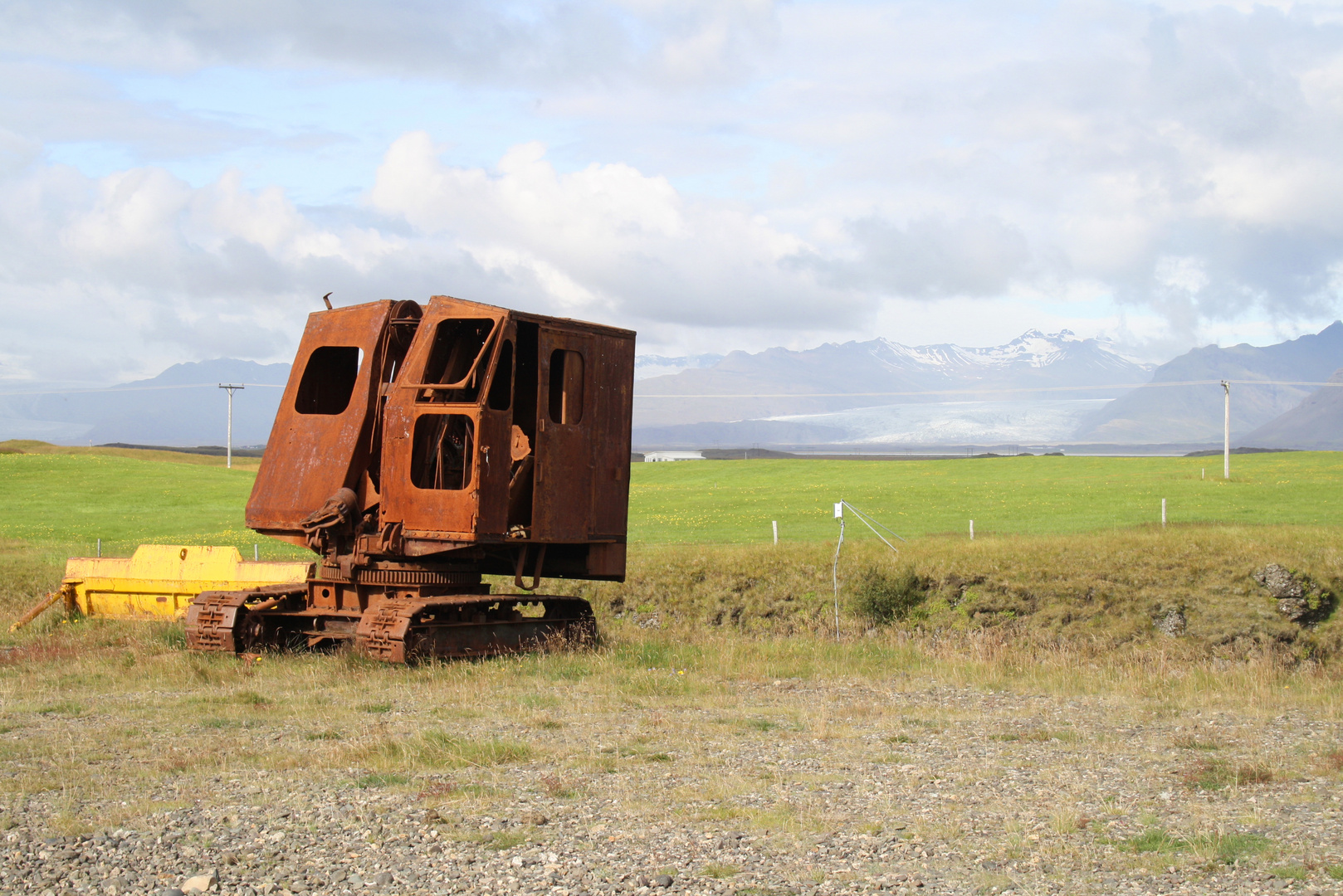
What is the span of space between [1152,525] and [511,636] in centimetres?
2190

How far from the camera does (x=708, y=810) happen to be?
22.5 feet

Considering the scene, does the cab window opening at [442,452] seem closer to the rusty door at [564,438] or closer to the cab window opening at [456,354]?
the cab window opening at [456,354]

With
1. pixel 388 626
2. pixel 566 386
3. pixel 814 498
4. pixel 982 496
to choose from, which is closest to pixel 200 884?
pixel 388 626

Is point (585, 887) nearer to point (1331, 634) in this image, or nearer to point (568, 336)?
point (568, 336)

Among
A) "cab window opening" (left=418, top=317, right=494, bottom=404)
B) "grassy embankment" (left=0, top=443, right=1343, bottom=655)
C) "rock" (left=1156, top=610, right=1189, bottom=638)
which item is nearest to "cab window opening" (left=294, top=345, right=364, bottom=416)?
"cab window opening" (left=418, top=317, right=494, bottom=404)

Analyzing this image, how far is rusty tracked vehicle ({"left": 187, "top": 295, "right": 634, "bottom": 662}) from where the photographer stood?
507 inches

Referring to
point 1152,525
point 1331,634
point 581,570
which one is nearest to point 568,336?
point 581,570

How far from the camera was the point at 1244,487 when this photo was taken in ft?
150

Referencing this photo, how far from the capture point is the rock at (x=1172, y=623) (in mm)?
19609

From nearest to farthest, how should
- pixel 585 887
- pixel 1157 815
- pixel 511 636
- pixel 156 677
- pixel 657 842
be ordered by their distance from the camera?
1. pixel 585 887
2. pixel 657 842
3. pixel 1157 815
4. pixel 156 677
5. pixel 511 636

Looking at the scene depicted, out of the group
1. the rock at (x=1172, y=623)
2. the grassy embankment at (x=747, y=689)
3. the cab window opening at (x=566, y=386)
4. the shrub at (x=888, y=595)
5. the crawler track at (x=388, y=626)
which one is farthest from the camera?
the shrub at (x=888, y=595)

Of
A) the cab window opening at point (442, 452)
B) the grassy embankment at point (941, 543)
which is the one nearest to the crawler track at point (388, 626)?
the cab window opening at point (442, 452)

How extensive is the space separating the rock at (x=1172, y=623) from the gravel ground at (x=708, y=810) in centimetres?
A: 1000

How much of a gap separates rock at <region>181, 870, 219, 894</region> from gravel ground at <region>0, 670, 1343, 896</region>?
81 mm
